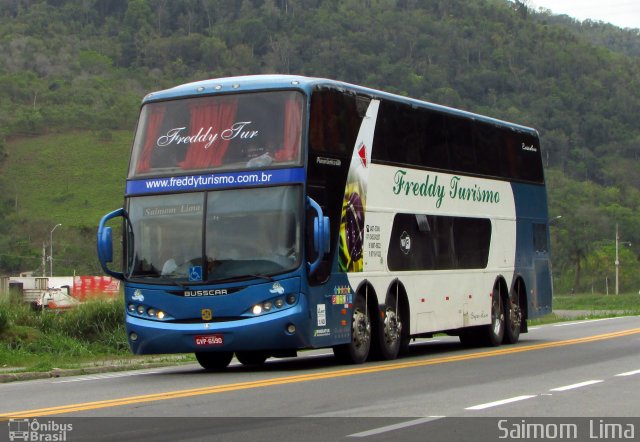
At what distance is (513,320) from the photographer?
2636 cm

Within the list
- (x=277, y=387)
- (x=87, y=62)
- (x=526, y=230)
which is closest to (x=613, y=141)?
(x=87, y=62)

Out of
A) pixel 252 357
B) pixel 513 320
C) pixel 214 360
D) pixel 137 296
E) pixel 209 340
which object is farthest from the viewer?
pixel 513 320

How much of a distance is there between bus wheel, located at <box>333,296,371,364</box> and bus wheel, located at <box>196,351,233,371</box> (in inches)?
69.1

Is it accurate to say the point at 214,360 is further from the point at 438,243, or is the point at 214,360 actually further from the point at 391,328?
the point at 438,243

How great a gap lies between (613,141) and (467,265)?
167 m

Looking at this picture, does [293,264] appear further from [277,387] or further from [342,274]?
[277,387]

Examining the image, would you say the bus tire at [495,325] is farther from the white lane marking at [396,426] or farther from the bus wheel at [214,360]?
the white lane marking at [396,426]

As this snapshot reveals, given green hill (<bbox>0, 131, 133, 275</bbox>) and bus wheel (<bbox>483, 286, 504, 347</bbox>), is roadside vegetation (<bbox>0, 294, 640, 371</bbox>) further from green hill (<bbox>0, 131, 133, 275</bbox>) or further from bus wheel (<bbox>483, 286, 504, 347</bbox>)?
green hill (<bbox>0, 131, 133, 275</bbox>)

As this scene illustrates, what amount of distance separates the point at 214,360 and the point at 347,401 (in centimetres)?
685

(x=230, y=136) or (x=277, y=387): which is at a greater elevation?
(x=230, y=136)

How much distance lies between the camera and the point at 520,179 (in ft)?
89.0

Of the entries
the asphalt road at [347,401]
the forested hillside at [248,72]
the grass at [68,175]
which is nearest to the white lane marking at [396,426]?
the asphalt road at [347,401]

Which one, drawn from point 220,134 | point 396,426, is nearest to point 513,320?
point 220,134

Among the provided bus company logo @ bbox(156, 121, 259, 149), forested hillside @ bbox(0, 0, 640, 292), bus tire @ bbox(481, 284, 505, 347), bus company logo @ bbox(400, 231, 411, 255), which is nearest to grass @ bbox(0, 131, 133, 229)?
forested hillside @ bbox(0, 0, 640, 292)
